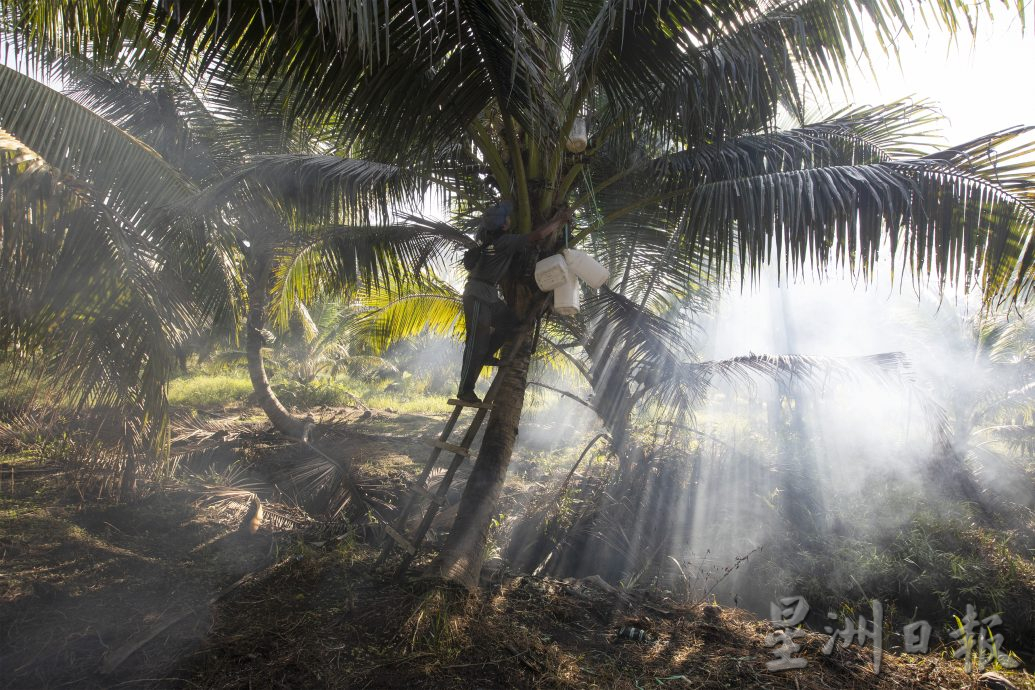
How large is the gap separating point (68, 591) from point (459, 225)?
4470mm

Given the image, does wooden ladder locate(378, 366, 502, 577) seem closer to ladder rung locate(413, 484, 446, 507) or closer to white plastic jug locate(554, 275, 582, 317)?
ladder rung locate(413, 484, 446, 507)

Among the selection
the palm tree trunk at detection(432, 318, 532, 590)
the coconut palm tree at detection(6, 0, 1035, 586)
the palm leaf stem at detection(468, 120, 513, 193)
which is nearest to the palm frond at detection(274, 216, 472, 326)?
the coconut palm tree at detection(6, 0, 1035, 586)

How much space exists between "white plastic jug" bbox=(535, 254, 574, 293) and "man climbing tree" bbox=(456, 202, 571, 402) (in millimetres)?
256

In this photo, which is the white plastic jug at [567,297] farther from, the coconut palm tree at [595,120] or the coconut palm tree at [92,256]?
the coconut palm tree at [92,256]

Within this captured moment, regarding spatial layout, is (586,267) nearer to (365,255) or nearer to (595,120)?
(595,120)

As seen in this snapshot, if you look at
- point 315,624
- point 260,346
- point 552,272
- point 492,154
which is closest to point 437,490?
point 315,624

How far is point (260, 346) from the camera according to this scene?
8.14 meters

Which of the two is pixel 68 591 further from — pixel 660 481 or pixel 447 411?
pixel 447 411

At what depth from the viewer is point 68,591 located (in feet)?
12.7

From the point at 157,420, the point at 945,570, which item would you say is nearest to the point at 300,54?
the point at 157,420

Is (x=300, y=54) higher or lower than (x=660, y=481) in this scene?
higher

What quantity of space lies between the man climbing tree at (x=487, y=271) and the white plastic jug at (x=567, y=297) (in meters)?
0.43

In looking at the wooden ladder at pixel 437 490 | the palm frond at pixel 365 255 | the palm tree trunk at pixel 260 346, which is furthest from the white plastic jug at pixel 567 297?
the palm tree trunk at pixel 260 346

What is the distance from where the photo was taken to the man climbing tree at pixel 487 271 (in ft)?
13.4
